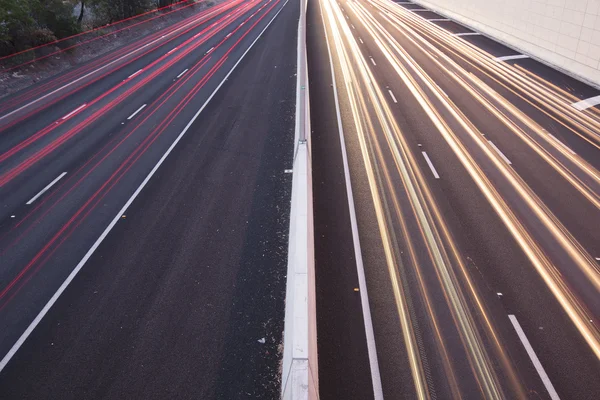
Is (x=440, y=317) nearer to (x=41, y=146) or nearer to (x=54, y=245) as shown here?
(x=54, y=245)

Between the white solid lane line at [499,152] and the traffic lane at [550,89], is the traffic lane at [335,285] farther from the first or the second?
the traffic lane at [550,89]

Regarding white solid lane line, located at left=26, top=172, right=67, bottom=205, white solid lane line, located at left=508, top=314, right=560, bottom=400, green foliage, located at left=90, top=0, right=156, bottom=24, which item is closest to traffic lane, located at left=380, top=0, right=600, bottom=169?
white solid lane line, located at left=508, top=314, right=560, bottom=400

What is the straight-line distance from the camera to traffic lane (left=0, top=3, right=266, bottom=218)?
13836mm

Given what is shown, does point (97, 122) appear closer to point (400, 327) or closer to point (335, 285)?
point (335, 285)

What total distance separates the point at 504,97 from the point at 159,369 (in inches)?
736

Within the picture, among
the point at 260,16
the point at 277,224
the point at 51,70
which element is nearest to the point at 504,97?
the point at 277,224

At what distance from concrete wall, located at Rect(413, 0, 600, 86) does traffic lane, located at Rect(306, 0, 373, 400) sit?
1382 centimetres

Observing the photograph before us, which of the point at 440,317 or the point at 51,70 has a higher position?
the point at 51,70

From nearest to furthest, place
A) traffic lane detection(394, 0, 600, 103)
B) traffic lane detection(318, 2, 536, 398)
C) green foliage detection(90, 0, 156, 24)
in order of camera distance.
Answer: traffic lane detection(318, 2, 536, 398)
traffic lane detection(394, 0, 600, 103)
green foliage detection(90, 0, 156, 24)

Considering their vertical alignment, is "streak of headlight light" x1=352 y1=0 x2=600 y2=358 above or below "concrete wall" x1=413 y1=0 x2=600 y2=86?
below

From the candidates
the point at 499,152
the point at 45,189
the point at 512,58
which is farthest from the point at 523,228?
the point at 512,58

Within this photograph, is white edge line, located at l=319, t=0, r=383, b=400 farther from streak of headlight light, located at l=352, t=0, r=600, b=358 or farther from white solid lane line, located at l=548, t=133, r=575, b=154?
white solid lane line, located at l=548, t=133, r=575, b=154

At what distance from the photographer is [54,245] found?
1080 centimetres

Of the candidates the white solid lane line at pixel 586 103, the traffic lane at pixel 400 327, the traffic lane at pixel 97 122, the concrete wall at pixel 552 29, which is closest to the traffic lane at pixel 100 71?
the traffic lane at pixel 97 122
